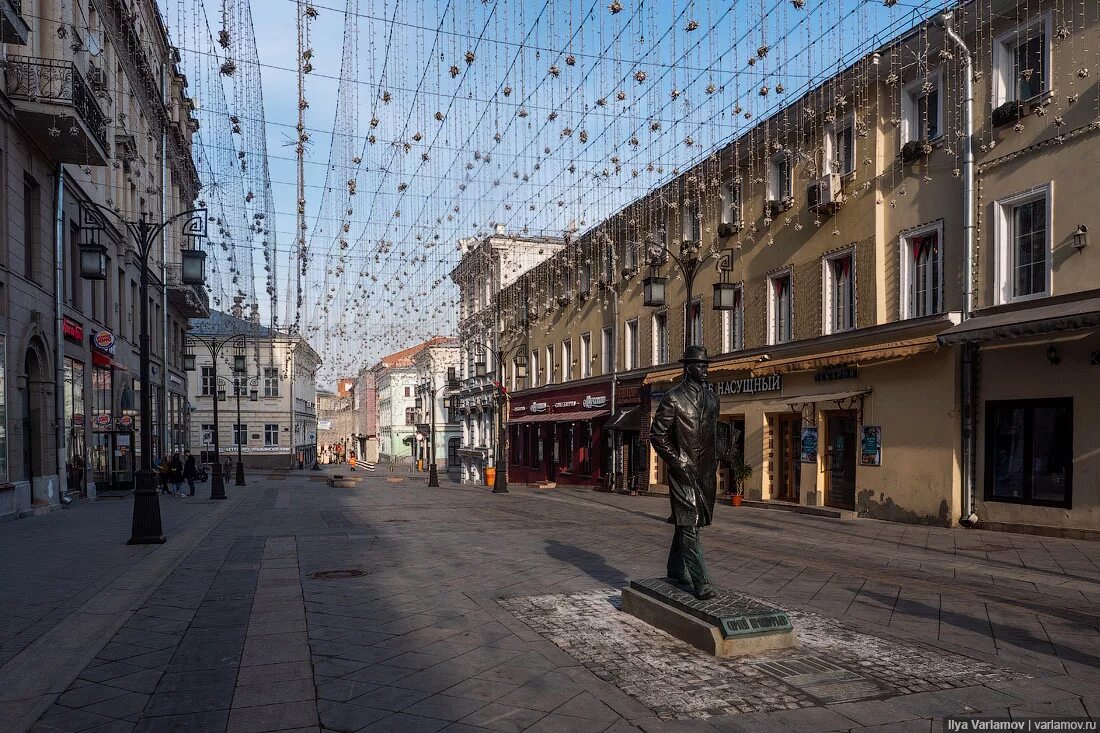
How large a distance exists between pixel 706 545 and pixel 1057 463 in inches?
265

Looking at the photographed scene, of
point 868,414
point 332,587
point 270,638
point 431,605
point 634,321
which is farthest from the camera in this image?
point 634,321

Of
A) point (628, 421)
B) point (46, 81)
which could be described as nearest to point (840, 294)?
point (628, 421)

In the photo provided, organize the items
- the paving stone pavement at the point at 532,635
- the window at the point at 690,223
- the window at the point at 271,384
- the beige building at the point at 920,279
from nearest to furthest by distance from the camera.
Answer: the paving stone pavement at the point at 532,635
the beige building at the point at 920,279
the window at the point at 690,223
the window at the point at 271,384

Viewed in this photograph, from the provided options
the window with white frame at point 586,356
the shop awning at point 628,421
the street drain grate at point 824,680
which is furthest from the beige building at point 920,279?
the street drain grate at point 824,680

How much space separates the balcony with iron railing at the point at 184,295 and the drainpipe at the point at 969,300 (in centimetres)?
3259

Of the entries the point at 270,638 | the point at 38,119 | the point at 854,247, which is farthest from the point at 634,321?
the point at 270,638

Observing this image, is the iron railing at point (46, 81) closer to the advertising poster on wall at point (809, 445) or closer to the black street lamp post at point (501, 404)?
the black street lamp post at point (501, 404)

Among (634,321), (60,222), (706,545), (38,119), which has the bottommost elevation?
(706,545)

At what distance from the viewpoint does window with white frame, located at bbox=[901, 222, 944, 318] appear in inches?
674

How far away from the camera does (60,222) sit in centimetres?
2241

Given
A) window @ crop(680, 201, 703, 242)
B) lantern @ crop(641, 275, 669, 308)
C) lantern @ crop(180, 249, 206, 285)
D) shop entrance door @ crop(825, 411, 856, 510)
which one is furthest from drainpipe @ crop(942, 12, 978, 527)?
lantern @ crop(180, 249, 206, 285)

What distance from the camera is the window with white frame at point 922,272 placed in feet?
56.2

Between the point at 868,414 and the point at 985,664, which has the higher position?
the point at 868,414

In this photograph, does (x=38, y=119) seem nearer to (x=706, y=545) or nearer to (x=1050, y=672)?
(x=706, y=545)
